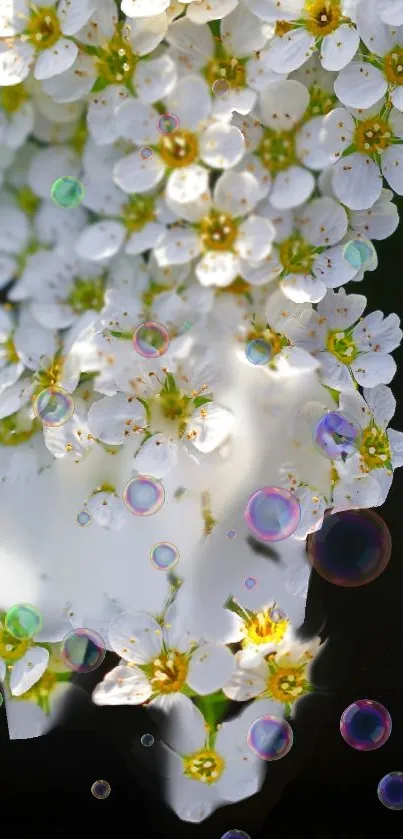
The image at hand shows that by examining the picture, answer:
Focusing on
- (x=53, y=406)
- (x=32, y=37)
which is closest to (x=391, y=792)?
(x=53, y=406)

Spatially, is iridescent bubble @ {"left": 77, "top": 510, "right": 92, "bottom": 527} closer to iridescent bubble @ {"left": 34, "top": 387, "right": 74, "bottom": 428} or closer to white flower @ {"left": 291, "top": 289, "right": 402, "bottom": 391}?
iridescent bubble @ {"left": 34, "top": 387, "right": 74, "bottom": 428}

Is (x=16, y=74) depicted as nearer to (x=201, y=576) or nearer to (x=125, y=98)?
(x=125, y=98)

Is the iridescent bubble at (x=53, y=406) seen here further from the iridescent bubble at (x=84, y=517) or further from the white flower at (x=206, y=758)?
the white flower at (x=206, y=758)

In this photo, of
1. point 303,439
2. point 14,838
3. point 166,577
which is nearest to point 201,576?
point 166,577

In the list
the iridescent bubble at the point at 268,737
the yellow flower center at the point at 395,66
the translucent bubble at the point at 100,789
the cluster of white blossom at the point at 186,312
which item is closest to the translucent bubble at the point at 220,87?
the cluster of white blossom at the point at 186,312

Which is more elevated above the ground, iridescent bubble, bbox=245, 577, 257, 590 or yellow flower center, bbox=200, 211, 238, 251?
yellow flower center, bbox=200, 211, 238, 251

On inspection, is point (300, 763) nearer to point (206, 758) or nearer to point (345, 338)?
point (206, 758)

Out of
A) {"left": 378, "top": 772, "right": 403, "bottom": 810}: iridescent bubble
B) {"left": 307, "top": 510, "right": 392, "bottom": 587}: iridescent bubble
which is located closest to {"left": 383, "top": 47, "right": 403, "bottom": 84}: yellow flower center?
{"left": 307, "top": 510, "right": 392, "bottom": 587}: iridescent bubble

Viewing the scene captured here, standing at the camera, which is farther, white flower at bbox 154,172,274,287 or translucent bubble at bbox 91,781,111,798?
translucent bubble at bbox 91,781,111,798
